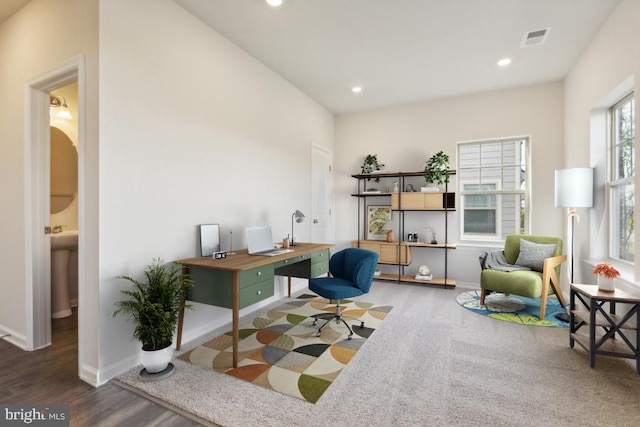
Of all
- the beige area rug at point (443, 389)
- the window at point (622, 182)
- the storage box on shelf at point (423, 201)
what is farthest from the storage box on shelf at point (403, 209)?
the beige area rug at point (443, 389)

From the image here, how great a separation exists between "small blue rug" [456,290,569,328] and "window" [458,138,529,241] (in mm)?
1046

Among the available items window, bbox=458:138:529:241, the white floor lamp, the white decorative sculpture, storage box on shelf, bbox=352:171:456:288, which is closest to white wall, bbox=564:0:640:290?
the white floor lamp

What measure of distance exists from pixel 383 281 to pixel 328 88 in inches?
127

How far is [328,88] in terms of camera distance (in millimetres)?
4617

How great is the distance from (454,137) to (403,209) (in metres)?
1.43

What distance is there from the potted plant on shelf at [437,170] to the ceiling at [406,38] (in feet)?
3.39

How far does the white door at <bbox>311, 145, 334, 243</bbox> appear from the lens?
5.08 meters

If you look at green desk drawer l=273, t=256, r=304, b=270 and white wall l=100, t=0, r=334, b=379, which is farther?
green desk drawer l=273, t=256, r=304, b=270

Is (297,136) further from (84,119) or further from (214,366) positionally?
(214,366)

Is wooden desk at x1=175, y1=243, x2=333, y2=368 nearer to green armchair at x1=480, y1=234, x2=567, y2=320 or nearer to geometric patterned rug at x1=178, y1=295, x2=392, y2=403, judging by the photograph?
geometric patterned rug at x1=178, y1=295, x2=392, y2=403

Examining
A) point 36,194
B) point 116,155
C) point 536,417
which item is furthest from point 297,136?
point 536,417

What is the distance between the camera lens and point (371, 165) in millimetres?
5395

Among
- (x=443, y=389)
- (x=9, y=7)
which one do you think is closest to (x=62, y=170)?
(x=9, y=7)

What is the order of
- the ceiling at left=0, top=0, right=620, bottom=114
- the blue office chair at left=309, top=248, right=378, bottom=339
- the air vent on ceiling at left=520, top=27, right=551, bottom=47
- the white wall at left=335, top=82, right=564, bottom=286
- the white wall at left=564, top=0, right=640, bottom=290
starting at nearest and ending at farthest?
1. the white wall at left=564, top=0, right=640, bottom=290
2. the ceiling at left=0, top=0, right=620, bottom=114
3. the blue office chair at left=309, top=248, right=378, bottom=339
4. the air vent on ceiling at left=520, top=27, right=551, bottom=47
5. the white wall at left=335, top=82, right=564, bottom=286
